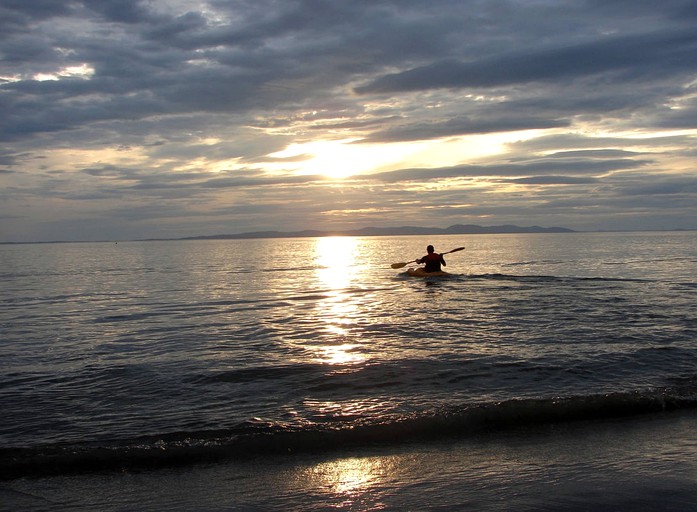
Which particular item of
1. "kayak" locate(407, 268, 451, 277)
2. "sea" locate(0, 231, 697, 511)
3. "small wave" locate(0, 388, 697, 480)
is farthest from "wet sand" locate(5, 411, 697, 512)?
"kayak" locate(407, 268, 451, 277)

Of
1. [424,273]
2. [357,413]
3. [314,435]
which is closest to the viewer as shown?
[314,435]

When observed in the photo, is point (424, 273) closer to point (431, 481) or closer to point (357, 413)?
point (357, 413)

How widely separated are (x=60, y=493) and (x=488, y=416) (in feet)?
18.1

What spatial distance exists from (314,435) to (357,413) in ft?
3.62

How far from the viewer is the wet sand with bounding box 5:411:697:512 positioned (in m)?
5.48

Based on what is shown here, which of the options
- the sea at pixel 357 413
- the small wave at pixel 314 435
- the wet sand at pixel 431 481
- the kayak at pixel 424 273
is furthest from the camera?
the kayak at pixel 424 273

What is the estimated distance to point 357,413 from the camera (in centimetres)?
851

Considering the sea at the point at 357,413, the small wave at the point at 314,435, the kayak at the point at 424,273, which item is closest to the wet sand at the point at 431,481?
the sea at the point at 357,413

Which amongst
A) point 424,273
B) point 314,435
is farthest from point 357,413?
point 424,273

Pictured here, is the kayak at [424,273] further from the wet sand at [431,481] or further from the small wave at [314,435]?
the wet sand at [431,481]

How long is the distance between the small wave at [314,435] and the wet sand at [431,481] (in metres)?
0.29

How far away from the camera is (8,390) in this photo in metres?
10.5

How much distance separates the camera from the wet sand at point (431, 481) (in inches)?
216

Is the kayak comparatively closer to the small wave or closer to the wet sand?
the small wave
